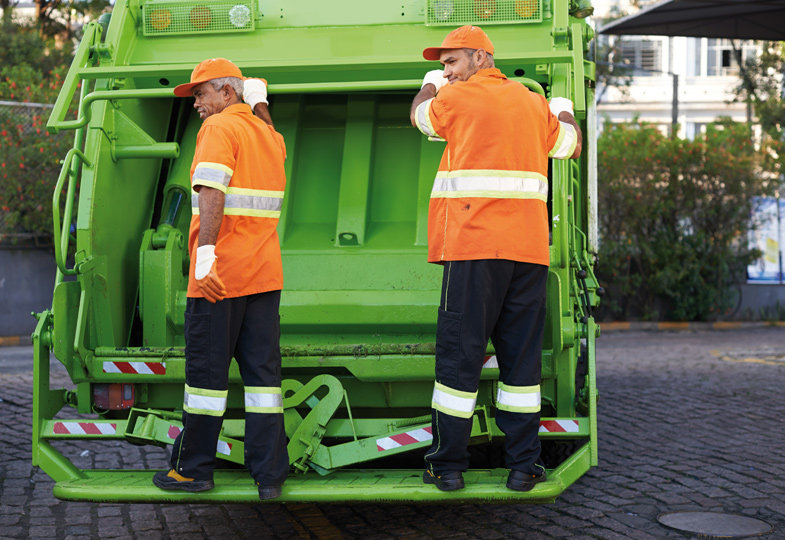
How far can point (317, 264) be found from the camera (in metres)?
4.49

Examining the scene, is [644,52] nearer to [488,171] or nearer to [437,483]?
[488,171]

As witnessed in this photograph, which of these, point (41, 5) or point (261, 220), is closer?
point (261, 220)

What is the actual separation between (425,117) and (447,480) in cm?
130

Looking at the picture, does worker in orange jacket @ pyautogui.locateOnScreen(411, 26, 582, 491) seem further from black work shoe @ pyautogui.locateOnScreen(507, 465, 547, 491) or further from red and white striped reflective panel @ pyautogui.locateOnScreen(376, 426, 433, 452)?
red and white striped reflective panel @ pyautogui.locateOnScreen(376, 426, 433, 452)

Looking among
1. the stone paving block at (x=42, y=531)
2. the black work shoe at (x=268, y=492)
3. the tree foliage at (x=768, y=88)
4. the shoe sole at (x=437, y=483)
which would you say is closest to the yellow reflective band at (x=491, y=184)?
the shoe sole at (x=437, y=483)

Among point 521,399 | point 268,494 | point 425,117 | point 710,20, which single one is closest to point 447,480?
point 521,399

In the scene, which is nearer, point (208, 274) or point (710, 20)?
point (208, 274)

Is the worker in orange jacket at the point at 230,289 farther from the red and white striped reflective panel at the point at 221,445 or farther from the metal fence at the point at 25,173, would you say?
the metal fence at the point at 25,173

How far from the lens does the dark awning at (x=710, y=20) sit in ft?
34.4

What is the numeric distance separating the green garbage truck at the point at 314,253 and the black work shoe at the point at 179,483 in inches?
1.2

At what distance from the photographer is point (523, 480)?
3.50 meters

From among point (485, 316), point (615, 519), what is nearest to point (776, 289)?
point (615, 519)

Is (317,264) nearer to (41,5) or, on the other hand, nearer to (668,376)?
(668,376)

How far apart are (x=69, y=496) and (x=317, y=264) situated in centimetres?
150
